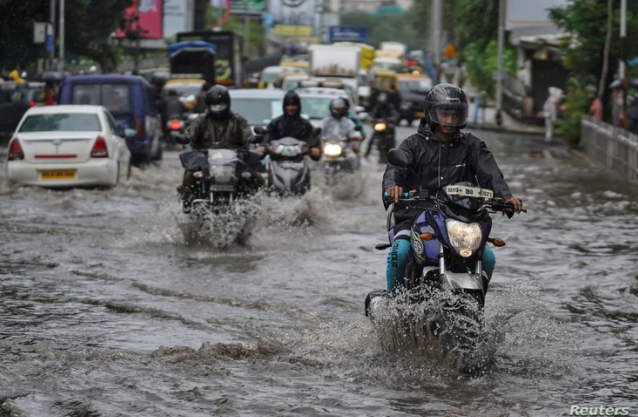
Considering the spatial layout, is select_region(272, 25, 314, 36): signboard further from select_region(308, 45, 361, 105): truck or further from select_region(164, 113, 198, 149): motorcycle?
select_region(164, 113, 198, 149): motorcycle

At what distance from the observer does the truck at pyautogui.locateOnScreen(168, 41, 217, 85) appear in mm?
59375

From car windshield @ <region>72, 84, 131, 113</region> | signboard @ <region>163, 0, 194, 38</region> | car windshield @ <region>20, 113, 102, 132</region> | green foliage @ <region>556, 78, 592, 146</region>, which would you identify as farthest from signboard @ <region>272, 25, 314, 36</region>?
car windshield @ <region>20, 113, 102, 132</region>

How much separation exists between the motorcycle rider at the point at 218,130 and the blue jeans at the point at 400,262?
19.6 ft

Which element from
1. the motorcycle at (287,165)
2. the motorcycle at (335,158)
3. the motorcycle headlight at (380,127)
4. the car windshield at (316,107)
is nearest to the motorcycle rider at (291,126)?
the motorcycle at (287,165)

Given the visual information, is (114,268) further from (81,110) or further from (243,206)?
(81,110)

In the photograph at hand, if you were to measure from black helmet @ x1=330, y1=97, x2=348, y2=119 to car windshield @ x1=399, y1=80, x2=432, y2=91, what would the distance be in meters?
32.2

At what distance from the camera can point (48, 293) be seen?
10.5 m

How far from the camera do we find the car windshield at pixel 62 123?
794 inches

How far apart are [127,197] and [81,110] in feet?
5.61

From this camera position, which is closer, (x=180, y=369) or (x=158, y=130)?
(x=180, y=369)

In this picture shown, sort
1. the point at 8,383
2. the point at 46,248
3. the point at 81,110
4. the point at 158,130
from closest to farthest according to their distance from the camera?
1. the point at 8,383
2. the point at 46,248
3. the point at 81,110
4. the point at 158,130

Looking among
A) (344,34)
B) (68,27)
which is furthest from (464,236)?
(344,34)

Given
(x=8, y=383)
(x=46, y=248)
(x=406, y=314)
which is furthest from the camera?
(x=46, y=248)

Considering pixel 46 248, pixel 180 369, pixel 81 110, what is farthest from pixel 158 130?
pixel 180 369
